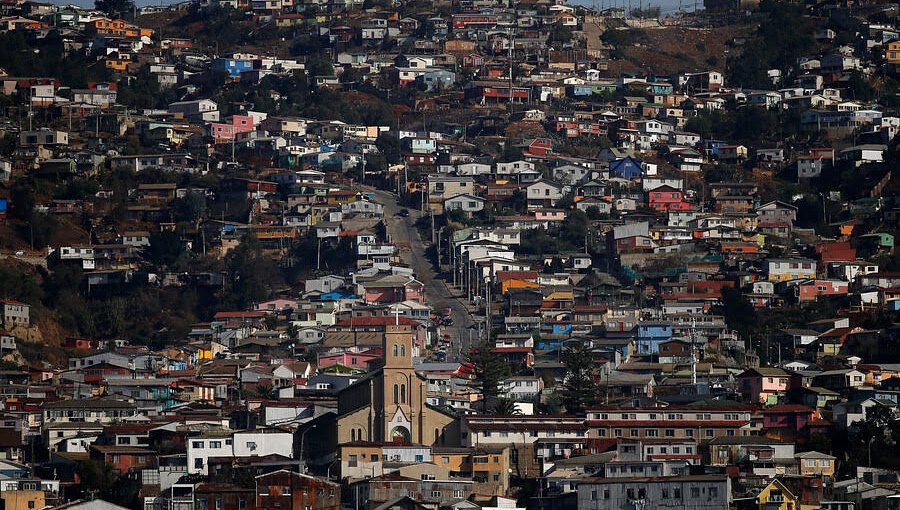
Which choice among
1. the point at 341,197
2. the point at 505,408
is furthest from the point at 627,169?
the point at 505,408

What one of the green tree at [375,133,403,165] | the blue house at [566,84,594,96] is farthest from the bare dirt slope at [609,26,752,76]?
the green tree at [375,133,403,165]

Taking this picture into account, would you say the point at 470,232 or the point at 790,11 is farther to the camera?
the point at 790,11

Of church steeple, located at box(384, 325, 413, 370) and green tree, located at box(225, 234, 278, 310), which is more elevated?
church steeple, located at box(384, 325, 413, 370)

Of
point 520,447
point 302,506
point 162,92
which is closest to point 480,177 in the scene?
point 162,92

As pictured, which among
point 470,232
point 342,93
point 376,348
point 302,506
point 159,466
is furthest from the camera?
point 342,93

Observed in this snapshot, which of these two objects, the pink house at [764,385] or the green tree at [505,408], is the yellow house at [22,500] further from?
the pink house at [764,385]

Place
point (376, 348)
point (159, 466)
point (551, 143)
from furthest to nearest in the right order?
point (551, 143), point (376, 348), point (159, 466)

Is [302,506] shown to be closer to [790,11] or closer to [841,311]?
[841,311]

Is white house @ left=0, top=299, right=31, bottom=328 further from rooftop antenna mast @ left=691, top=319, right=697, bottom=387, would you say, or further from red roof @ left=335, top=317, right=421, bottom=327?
rooftop antenna mast @ left=691, top=319, right=697, bottom=387
